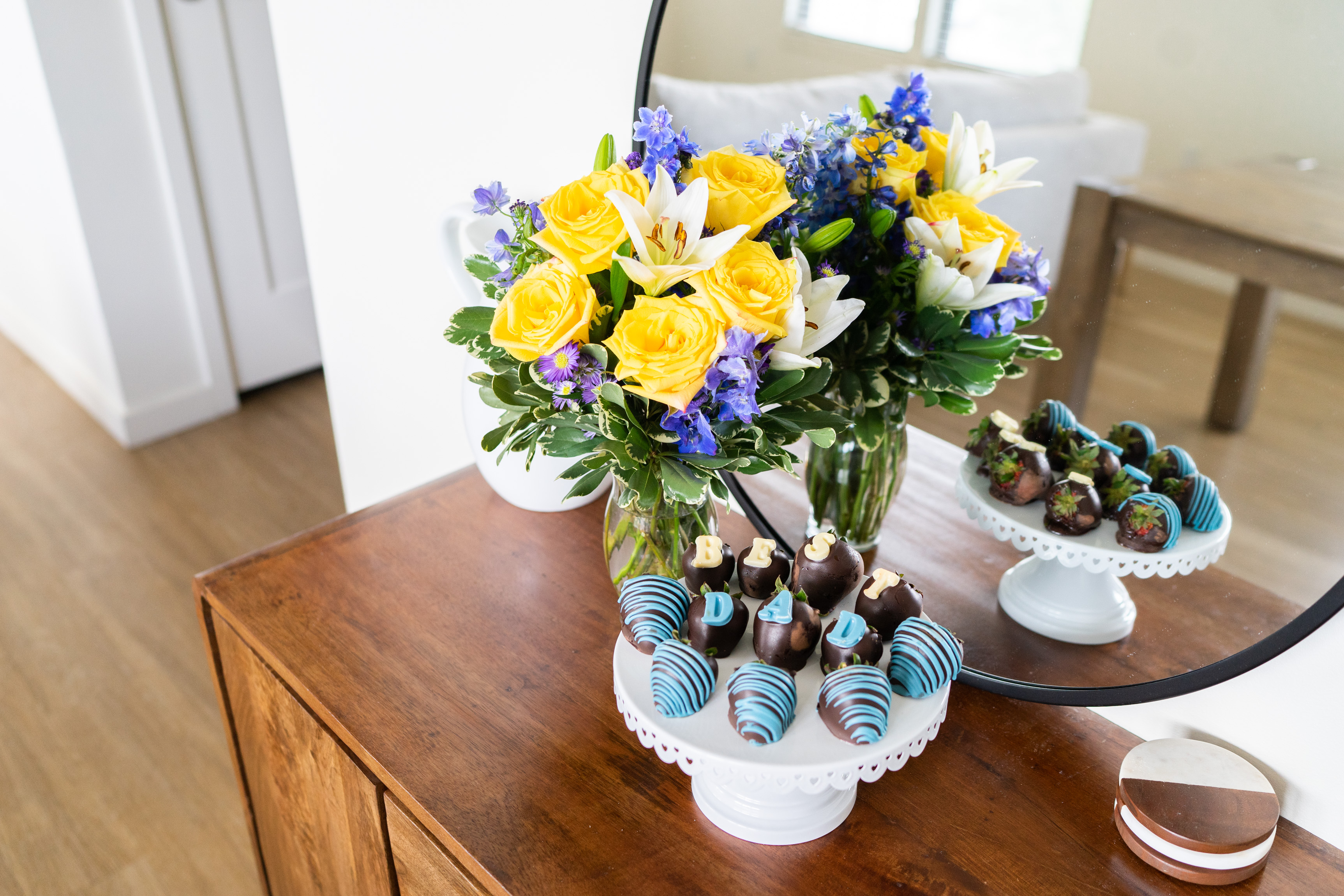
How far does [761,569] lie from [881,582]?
0.09m

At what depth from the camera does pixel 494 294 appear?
75 cm

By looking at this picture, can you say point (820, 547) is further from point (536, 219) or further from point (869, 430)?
point (536, 219)

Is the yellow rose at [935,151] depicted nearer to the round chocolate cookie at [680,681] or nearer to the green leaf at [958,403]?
the green leaf at [958,403]

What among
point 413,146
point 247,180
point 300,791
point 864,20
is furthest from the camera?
point 247,180

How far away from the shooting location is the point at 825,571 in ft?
2.31

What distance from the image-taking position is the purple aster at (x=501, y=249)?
2.40 ft

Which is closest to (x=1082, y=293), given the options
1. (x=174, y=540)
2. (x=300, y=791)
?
(x=300, y=791)

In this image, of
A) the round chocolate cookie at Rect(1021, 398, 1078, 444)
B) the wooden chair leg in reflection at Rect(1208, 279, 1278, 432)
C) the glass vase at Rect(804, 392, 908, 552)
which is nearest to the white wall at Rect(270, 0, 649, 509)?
the glass vase at Rect(804, 392, 908, 552)

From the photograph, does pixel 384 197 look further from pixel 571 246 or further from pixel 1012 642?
pixel 1012 642

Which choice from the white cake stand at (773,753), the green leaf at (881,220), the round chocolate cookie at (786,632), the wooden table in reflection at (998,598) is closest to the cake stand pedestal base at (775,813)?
the white cake stand at (773,753)

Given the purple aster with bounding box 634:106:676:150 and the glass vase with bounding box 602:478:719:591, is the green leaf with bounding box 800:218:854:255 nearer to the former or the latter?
the purple aster with bounding box 634:106:676:150

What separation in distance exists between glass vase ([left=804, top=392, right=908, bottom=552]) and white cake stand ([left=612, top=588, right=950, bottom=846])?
18cm

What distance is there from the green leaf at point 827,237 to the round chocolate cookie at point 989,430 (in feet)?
0.77

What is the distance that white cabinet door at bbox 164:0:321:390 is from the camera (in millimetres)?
2541
